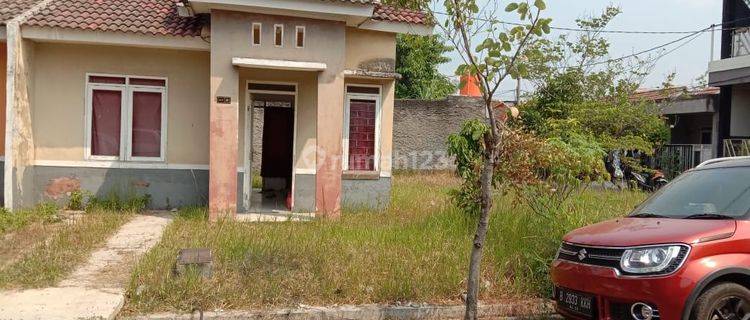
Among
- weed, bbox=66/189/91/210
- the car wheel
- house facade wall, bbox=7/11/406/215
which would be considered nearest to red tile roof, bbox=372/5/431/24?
house facade wall, bbox=7/11/406/215

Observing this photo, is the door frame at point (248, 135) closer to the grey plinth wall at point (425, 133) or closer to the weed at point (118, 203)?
the weed at point (118, 203)

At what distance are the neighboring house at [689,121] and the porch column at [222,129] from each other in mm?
15245

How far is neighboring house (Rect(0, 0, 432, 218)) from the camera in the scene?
33.9 feet

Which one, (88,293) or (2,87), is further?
(2,87)

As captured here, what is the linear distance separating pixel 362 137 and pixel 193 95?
10.7 feet

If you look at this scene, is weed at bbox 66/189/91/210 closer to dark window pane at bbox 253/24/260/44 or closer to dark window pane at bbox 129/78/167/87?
dark window pane at bbox 129/78/167/87

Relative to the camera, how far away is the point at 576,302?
206 inches

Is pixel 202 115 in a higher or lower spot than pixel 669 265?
higher

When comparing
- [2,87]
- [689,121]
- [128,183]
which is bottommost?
[128,183]

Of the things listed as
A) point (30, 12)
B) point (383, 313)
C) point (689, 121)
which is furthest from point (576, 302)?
point (689, 121)

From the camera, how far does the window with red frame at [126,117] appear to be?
37.2ft

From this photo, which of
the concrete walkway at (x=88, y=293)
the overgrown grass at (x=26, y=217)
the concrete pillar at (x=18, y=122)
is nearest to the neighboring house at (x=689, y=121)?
the concrete walkway at (x=88, y=293)

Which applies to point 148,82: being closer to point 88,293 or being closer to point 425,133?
point 88,293

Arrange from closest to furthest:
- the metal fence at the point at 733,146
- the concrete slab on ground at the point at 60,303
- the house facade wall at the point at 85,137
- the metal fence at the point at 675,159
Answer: the concrete slab on ground at the point at 60,303
the house facade wall at the point at 85,137
the metal fence at the point at 733,146
the metal fence at the point at 675,159
